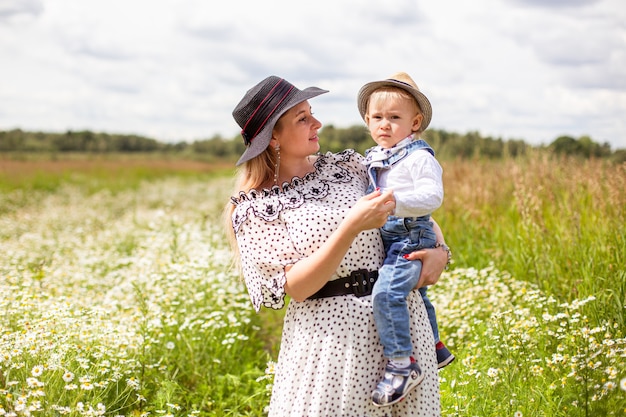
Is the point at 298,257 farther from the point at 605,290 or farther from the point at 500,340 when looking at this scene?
the point at 605,290

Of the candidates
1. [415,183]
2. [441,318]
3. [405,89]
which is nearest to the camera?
[415,183]

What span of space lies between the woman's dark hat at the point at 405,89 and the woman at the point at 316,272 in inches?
8.6

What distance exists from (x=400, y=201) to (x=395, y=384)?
712 millimetres

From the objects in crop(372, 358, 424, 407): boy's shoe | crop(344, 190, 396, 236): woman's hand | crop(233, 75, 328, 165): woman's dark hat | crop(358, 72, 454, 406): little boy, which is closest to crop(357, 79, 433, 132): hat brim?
crop(358, 72, 454, 406): little boy

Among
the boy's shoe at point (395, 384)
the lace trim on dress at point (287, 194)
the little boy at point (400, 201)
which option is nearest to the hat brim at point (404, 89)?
the little boy at point (400, 201)

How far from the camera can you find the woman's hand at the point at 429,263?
8.07 ft

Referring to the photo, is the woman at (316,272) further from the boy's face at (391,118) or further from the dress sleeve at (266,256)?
the boy's face at (391,118)

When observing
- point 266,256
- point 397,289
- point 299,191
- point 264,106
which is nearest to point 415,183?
point 397,289

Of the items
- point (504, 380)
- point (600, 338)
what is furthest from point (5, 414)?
point (600, 338)

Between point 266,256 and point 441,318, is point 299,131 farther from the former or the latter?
point 441,318

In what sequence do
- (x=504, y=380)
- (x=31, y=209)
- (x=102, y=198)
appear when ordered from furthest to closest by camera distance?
(x=102, y=198) < (x=31, y=209) < (x=504, y=380)

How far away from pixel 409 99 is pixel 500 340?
1.89 metres

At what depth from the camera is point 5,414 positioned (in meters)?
2.83

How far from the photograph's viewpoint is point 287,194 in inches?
106
